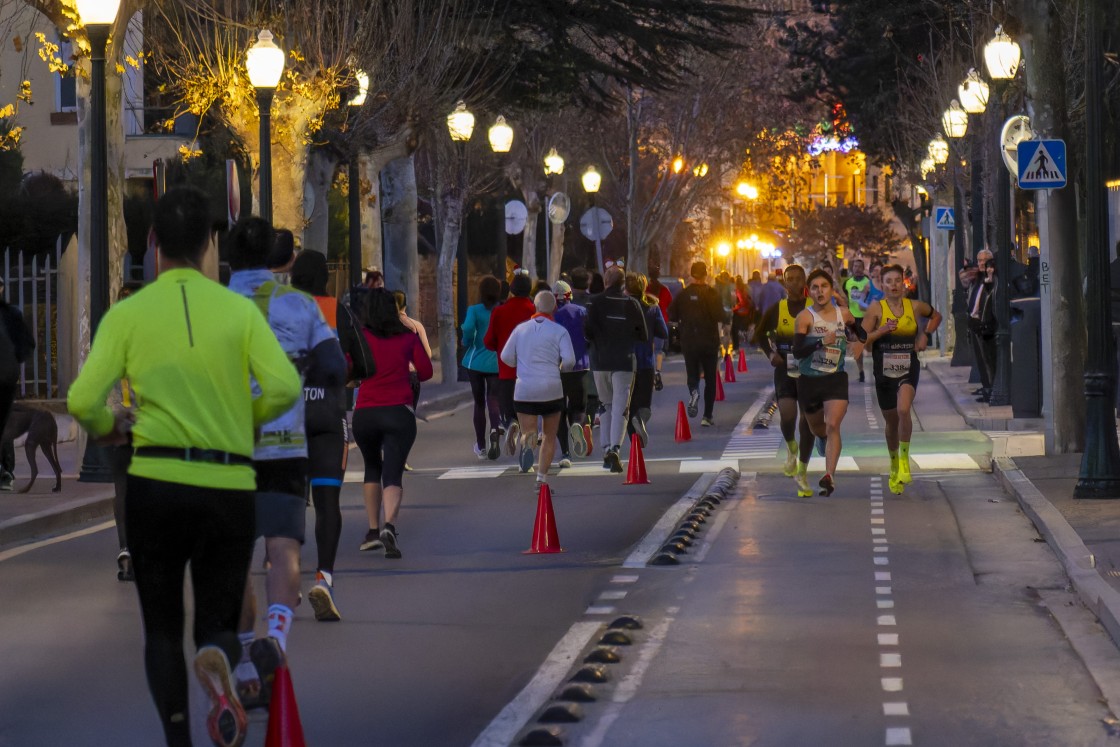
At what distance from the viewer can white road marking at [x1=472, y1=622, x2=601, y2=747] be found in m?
7.55

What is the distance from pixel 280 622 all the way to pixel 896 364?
9674mm

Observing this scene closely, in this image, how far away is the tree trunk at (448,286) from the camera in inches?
1430

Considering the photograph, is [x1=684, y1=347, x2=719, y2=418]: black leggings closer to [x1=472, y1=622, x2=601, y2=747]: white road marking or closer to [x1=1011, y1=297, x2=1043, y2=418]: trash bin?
[x1=1011, y1=297, x2=1043, y2=418]: trash bin

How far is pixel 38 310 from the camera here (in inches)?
986

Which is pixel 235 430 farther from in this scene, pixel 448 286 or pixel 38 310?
pixel 448 286

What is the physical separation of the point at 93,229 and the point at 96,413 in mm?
12723

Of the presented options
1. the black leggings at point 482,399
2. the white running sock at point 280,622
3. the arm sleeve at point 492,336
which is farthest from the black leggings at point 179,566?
the black leggings at point 482,399

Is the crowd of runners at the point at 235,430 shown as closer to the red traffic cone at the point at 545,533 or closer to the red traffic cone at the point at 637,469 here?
the red traffic cone at the point at 545,533

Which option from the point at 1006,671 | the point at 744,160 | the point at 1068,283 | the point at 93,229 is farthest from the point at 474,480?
the point at 744,160

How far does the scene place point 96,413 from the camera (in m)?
6.23

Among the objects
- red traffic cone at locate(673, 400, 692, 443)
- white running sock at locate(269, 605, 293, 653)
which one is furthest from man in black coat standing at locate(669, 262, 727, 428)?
white running sock at locate(269, 605, 293, 653)

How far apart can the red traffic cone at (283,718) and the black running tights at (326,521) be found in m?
3.77

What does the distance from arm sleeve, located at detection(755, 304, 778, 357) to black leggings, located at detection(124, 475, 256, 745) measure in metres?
12.5

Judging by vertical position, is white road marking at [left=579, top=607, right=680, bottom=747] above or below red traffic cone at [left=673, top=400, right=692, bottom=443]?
below
